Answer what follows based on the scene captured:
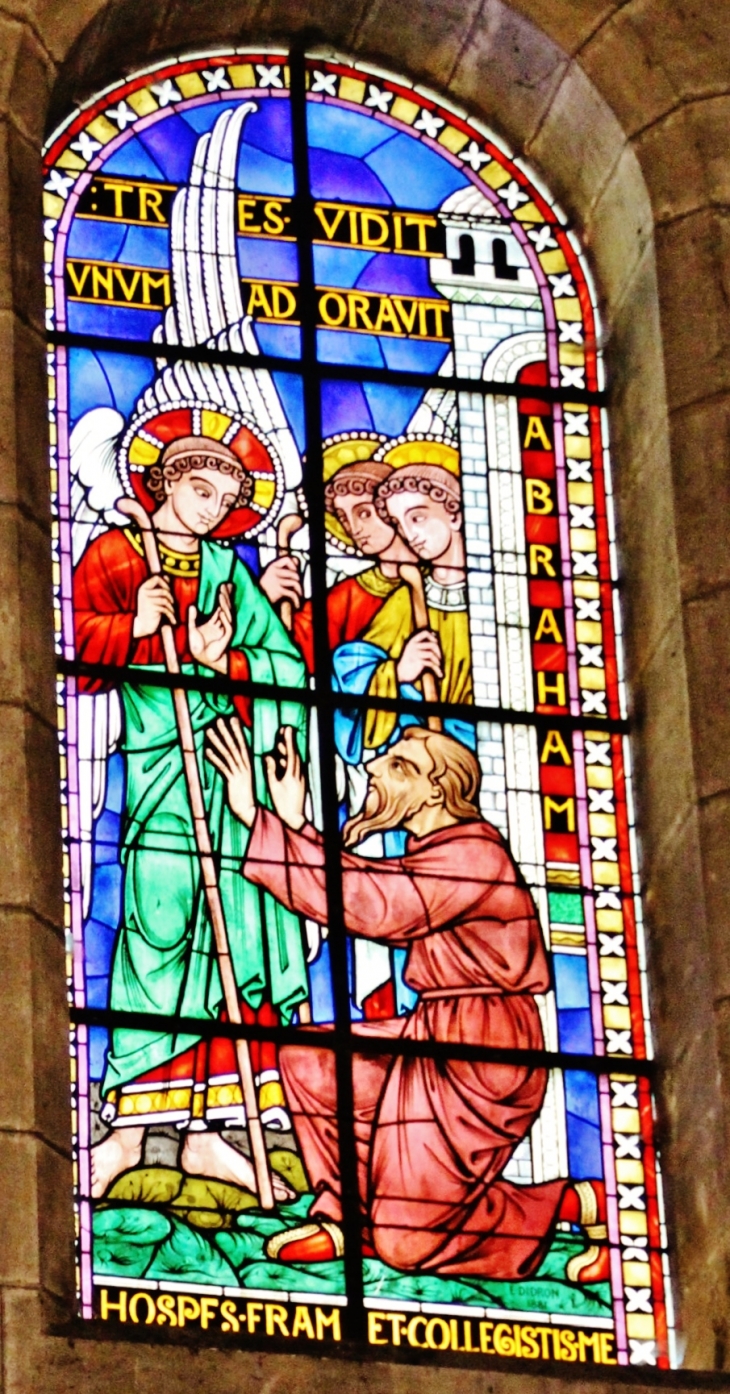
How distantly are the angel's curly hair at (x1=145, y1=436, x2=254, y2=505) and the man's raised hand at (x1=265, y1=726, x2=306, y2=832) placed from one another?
29.3 inches

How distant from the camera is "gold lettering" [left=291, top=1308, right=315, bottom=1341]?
1277 centimetres

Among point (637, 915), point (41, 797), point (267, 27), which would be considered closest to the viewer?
point (41, 797)

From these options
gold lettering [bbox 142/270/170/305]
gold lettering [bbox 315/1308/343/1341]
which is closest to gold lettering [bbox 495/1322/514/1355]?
gold lettering [bbox 315/1308/343/1341]

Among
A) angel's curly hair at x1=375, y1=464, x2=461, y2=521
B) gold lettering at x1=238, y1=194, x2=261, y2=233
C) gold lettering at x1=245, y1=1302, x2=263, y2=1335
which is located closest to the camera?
gold lettering at x1=245, y1=1302, x2=263, y2=1335

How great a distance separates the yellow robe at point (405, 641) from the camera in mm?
13758

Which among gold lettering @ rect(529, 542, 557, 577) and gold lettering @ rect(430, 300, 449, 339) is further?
gold lettering @ rect(430, 300, 449, 339)

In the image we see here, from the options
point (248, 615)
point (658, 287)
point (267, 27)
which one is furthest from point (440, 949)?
point (267, 27)

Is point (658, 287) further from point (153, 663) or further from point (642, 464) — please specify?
point (153, 663)

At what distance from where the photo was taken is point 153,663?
13.6 meters

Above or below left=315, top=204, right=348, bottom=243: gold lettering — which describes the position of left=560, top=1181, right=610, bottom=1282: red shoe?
below

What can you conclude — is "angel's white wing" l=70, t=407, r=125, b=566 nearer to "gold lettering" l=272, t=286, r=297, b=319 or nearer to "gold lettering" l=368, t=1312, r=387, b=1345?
"gold lettering" l=272, t=286, r=297, b=319

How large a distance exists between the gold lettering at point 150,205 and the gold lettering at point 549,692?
175cm

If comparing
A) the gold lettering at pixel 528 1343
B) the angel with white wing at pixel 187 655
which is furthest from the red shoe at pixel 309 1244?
the gold lettering at pixel 528 1343

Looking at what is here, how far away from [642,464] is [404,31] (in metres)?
1.60
